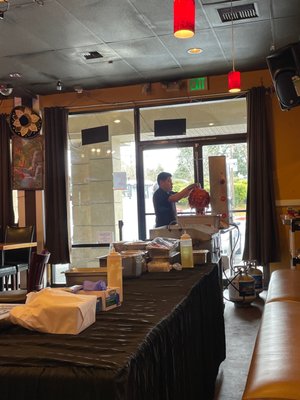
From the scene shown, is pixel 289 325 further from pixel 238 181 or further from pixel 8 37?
pixel 238 181

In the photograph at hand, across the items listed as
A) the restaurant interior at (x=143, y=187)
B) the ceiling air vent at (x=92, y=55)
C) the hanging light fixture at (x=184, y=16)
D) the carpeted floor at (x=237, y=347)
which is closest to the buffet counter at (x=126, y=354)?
the restaurant interior at (x=143, y=187)

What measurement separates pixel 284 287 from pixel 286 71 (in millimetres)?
2164

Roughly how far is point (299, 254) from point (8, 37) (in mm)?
3767

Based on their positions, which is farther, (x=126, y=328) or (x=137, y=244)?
(x=137, y=244)

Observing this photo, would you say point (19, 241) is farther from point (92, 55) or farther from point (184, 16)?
point (184, 16)

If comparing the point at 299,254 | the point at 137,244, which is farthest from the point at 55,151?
the point at 137,244

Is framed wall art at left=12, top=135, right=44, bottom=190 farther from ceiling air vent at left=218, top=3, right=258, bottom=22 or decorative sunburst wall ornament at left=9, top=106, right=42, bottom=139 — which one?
ceiling air vent at left=218, top=3, right=258, bottom=22

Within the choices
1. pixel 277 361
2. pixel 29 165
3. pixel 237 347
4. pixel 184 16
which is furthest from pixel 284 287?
pixel 29 165

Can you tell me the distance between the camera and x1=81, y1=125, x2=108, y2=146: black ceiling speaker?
6.89m

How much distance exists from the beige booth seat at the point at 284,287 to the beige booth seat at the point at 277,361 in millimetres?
400

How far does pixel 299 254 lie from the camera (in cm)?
459

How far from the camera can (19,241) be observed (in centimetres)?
590

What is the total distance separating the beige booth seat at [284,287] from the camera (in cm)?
264

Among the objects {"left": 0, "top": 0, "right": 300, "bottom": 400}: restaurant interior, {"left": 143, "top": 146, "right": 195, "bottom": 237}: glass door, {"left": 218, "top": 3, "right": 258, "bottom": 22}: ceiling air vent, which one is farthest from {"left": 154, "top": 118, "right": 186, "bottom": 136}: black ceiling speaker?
{"left": 218, "top": 3, "right": 258, "bottom": 22}: ceiling air vent
